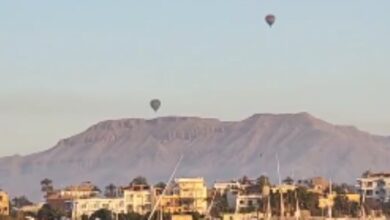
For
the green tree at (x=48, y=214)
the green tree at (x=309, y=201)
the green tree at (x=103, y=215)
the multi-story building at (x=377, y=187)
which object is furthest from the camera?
the multi-story building at (x=377, y=187)

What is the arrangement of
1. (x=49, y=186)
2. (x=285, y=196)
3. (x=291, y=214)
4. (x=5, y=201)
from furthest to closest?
(x=49, y=186)
(x=5, y=201)
(x=285, y=196)
(x=291, y=214)

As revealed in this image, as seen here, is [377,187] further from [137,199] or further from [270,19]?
[270,19]

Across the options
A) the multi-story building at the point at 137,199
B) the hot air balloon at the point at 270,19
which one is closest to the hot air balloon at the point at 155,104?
the hot air balloon at the point at 270,19

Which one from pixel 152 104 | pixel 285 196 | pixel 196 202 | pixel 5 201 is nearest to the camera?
pixel 152 104

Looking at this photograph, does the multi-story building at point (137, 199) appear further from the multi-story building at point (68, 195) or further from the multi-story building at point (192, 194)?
the multi-story building at point (68, 195)

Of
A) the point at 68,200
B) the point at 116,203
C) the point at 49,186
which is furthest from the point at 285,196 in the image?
the point at 49,186

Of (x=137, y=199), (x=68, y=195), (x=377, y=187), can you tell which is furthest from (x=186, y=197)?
(x=377, y=187)

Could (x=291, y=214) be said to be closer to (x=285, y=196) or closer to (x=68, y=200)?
(x=285, y=196)

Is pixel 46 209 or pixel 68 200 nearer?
pixel 46 209

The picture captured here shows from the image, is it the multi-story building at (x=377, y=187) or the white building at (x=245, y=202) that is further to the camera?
the multi-story building at (x=377, y=187)
